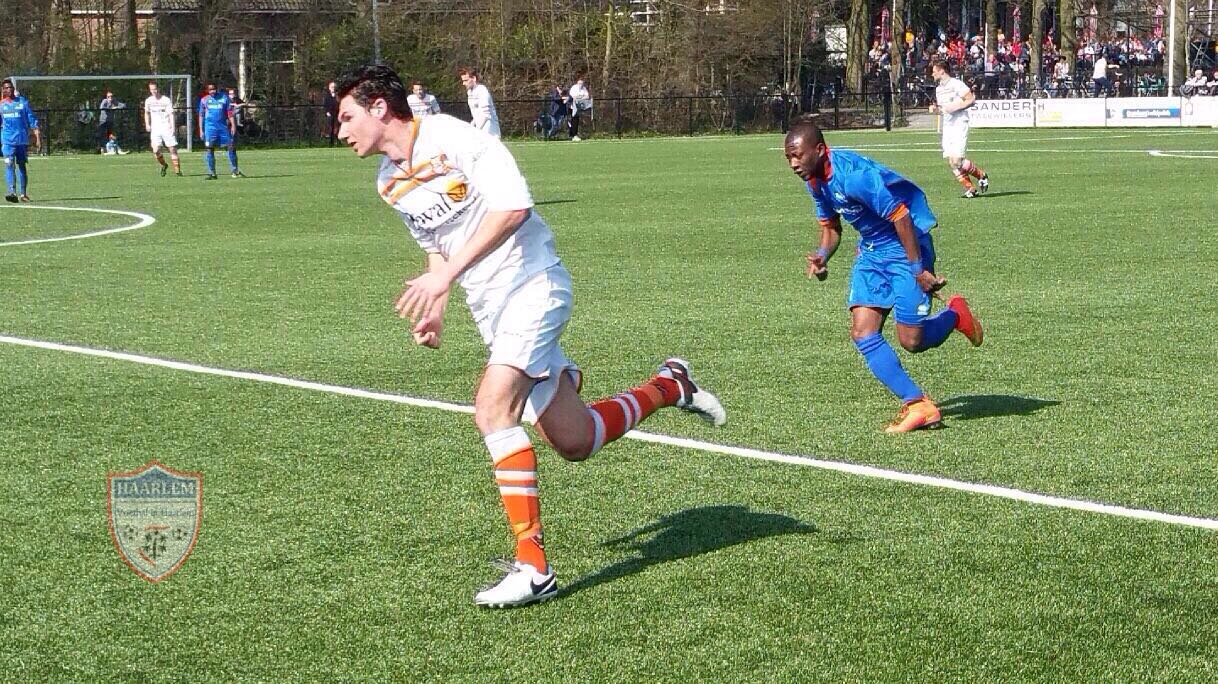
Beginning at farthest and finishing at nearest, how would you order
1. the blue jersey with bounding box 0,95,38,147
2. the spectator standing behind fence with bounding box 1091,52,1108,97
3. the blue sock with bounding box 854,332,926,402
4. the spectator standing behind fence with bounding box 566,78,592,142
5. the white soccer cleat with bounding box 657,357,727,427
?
1. the spectator standing behind fence with bounding box 566,78,592,142
2. the spectator standing behind fence with bounding box 1091,52,1108,97
3. the blue jersey with bounding box 0,95,38,147
4. the blue sock with bounding box 854,332,926,402
5. the white soccer cleat with bounding box 657,357,727,427

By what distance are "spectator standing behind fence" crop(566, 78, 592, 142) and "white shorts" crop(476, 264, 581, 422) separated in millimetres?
48854

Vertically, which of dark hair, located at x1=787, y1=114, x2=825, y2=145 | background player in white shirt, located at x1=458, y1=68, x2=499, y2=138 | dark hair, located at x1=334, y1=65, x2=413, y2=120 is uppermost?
background player in white shirt, located at x1=458, y1=68, x2=499, y2=138

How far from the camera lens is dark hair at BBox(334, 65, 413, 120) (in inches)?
210

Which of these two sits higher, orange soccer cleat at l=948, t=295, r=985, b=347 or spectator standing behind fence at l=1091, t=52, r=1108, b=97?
spectator standing behind fence at l=1091, t=52, r=1108, b=97

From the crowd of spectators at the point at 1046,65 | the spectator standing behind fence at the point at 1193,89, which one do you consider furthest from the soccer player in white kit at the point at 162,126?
the spectator standing behind fence at the point at 1193,89

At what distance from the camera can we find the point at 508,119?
58.0 meters

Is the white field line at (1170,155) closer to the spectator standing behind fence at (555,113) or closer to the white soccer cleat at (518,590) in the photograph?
the spectator standing behind fence at (555,113)

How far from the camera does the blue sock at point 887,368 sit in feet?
26.0

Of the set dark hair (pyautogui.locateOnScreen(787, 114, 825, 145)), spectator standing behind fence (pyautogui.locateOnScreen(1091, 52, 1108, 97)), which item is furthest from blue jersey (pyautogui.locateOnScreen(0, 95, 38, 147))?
spectator standing behind fence (pyautogui.locateOnScreen(1091, 52, 1108, 97))

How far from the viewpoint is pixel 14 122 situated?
2630 centimetres

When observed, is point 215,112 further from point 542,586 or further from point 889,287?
point 542,586

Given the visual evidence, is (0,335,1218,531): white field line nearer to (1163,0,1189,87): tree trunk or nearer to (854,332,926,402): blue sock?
(854,332,926,402): blue sock

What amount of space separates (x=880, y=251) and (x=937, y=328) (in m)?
0.67

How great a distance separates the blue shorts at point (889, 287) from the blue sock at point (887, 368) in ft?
0.65
